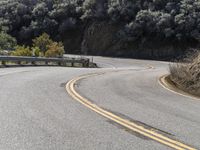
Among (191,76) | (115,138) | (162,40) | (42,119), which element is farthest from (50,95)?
(162,40)

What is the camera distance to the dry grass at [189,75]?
17.2m

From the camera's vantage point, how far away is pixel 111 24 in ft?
225

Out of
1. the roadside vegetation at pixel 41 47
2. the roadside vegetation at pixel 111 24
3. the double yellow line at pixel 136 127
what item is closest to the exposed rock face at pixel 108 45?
the roadside vegetation at pixel 111 24

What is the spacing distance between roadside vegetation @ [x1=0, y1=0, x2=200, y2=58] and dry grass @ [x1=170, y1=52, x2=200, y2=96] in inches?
1517

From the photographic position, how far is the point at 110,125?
923cm

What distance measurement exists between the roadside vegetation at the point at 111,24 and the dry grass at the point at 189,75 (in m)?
38.5

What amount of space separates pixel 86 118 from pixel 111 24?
Result: 195 feet

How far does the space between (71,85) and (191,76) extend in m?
4.79

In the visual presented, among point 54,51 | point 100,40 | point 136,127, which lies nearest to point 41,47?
point 54,51

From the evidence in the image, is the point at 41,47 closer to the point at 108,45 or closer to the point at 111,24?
the point at 108,45

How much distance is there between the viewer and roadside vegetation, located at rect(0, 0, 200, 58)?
59.9 meters

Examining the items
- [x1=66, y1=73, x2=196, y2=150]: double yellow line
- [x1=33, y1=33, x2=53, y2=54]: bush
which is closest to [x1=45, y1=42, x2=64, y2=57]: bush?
[x1=33, y1=33, x2=53, y2=54]: bush

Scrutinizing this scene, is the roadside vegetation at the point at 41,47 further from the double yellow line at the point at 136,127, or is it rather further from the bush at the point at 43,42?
the double yellow line at the point at 136,127

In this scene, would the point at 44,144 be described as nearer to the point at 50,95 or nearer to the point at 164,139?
the point at 164,139
